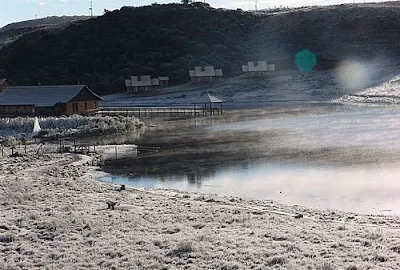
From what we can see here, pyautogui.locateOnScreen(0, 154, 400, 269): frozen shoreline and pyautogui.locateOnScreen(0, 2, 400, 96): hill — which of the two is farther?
pyautogui.locateOnScreen(0, 2, 400, 96): hill

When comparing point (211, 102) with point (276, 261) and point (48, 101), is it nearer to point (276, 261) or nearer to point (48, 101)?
point (48, 101)

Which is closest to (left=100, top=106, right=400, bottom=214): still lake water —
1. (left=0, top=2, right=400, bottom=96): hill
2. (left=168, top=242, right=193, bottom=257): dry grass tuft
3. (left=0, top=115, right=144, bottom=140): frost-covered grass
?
(left=0, top=115, right=144, bottom=140): frost-covered grass

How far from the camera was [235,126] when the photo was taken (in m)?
42.8

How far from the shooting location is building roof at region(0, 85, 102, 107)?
2065 inches

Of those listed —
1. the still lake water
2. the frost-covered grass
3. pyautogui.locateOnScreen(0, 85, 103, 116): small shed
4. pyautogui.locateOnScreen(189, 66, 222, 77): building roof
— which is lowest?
the still lake water

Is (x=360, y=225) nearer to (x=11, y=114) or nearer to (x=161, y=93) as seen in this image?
(x=11, y=114)

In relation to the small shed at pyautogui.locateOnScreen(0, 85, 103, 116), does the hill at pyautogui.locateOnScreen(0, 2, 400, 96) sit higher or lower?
higher

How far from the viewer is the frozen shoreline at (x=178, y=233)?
10.6 metres

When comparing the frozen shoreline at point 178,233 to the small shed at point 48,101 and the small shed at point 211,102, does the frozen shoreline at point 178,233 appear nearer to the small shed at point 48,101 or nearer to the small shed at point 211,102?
the small shed at point 48,101

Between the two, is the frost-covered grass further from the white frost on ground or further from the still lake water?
the white frost on ground

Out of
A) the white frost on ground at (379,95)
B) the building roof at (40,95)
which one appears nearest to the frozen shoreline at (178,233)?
the building roof at (40,95)

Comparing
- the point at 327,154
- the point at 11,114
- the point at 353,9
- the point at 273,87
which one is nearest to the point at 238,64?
the point at 273,87

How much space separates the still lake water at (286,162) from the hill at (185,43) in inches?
1828

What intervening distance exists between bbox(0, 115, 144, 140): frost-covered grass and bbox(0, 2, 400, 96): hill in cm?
4237
